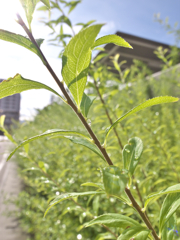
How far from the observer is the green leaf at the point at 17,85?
299mm

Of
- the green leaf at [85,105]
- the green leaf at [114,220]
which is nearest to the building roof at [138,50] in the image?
the green leaf at [85,105]

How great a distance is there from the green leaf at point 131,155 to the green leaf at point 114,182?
0.13 metres

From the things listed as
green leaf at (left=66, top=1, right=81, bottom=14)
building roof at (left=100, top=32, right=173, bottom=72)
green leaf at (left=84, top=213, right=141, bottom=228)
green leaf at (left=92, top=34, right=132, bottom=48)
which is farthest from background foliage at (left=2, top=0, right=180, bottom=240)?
building roof at (left=100, top=32, right=173, bottom=72)

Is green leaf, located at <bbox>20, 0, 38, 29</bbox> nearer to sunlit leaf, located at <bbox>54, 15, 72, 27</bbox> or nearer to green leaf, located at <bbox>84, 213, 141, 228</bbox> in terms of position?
green leaf, located at <bbox>84, 213, 141, 228</bbox>

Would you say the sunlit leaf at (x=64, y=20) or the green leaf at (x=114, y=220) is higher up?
the sunlit leaf at (x=64, y=20)

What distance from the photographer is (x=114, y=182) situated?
221 millimetres

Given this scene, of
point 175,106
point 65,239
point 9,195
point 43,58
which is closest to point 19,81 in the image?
point 43,58

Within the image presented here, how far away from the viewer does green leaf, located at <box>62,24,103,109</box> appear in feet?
0.84

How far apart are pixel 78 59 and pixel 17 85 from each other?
0.11 m

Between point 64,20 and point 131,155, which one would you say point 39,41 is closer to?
point 131,155

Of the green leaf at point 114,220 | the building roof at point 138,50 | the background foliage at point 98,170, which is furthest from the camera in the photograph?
the building roof at point 138,50

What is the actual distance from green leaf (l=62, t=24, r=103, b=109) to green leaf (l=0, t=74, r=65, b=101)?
0.04 m

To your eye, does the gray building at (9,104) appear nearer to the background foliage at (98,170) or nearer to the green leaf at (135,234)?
the background foliage at (98,170)

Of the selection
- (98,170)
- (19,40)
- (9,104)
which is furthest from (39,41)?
(9,104)
